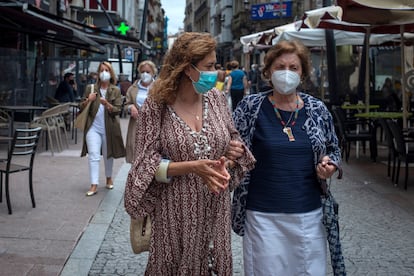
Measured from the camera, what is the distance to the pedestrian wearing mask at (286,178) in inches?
126

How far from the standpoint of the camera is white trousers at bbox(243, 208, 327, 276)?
322cm

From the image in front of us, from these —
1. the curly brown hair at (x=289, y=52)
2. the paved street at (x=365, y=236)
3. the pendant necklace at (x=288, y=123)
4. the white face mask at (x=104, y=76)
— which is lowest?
the paved street at (x=365, y=236)

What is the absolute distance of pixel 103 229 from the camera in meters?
6.15

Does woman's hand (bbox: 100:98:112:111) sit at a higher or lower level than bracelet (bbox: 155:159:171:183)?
higher

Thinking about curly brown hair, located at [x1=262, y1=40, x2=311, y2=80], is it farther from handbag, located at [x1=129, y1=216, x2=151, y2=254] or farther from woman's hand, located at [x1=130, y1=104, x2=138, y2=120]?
woman's hand, located at [x1=130, y1=104, x2=138, y2=120]

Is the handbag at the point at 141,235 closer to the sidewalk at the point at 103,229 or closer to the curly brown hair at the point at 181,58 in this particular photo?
the curly brown hair at the point at 181,58

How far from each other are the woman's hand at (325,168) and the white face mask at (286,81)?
1.37 ft

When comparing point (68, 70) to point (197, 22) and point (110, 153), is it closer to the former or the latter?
point (110, 153)

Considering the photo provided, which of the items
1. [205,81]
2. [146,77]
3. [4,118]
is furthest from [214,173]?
[4,118]

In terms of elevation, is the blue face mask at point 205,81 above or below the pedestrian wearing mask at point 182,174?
above

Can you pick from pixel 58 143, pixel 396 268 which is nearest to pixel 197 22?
pixel 58 143

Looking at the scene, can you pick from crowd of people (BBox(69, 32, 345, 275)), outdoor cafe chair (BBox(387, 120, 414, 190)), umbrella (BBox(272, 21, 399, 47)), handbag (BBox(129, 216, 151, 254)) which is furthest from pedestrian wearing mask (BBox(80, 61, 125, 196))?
umbrella (BBox(272, 21, 399, 47))

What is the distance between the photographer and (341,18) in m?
9.22

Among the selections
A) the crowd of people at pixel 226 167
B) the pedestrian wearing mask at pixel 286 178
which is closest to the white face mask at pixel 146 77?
the crowd of people at pixel 226 167
